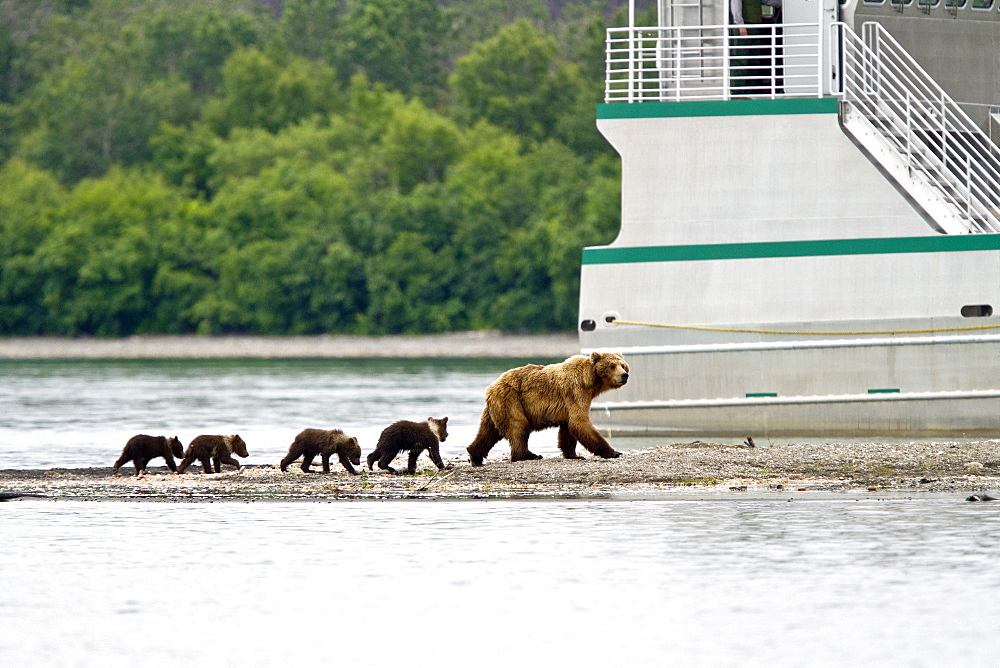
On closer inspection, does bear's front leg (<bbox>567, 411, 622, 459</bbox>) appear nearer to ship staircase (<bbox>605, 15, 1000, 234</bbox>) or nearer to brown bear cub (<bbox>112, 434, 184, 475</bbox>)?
brown bear cub (<bbox>112, 434, 184, 475</bbox>)

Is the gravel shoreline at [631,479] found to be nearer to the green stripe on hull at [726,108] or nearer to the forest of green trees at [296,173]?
the green stripe on hull at [726,108]

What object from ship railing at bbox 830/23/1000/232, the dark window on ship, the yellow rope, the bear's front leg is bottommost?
the bear's front leg

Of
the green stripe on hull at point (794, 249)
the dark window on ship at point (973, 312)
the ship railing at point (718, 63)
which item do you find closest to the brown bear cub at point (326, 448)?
the green stripe on hull at point (794, 249)

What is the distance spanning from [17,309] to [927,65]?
63188 mm

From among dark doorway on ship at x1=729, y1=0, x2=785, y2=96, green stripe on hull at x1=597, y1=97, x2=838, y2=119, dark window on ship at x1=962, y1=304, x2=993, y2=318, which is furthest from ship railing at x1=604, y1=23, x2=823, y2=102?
dark window on ship at x1=962, y1=304, x2=993, y2=318

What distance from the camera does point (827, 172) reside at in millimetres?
19719

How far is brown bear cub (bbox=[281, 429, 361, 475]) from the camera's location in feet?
53.3

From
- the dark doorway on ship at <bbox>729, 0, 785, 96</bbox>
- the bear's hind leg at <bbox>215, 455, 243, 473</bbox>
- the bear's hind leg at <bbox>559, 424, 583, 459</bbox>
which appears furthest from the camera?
the dark doorway on ship at <bbox>729, 0, 785, 96</bbox>

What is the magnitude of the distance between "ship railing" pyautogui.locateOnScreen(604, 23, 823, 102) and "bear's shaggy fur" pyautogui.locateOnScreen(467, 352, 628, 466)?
5012 millimetres

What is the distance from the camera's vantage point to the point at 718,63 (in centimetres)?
2105

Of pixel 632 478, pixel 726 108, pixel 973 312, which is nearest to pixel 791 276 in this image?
pixel 973 312

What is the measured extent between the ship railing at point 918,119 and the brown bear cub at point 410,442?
Result: 6902 millimetres

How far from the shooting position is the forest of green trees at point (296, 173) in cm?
7569

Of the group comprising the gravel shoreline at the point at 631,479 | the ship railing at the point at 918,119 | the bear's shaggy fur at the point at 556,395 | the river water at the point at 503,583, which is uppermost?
the ship railing at the point at 918,119
